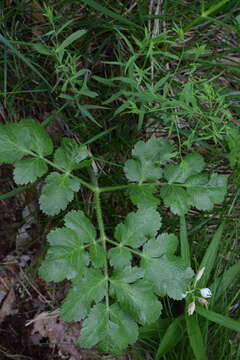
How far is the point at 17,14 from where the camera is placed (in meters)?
2.30

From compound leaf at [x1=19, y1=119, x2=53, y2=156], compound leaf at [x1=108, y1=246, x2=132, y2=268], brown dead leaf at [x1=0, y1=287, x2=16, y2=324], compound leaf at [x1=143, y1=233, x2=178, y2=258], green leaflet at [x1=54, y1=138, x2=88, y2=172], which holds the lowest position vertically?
brown dead leaf at [x1=0, y1=287, x2=16, y2=324]

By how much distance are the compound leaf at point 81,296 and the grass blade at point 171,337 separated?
0.61 meters

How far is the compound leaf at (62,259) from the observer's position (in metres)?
1.81

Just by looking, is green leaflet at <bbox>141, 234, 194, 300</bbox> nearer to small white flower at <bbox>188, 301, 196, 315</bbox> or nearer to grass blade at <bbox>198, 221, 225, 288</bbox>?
small white flower at <bbox>188, 301, 196, 315</bbox>

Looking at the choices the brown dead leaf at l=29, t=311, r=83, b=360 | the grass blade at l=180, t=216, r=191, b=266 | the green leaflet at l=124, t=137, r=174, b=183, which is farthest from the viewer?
the brown dead leaf at l=29, t=311, r=83, b=360

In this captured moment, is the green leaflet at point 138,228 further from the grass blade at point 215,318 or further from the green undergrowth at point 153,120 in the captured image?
the grass blade at point 215,318

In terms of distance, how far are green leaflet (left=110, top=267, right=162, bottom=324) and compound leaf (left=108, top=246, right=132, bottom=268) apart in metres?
0.03

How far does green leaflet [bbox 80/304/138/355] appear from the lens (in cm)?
183

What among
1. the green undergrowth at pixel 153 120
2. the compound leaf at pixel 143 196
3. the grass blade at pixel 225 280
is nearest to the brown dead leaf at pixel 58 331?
the green undergrowth at pixel 153 120

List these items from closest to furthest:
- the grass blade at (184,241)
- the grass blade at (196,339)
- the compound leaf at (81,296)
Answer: the compound leaf at (81,296) → the grass blade at (196,339) → the grass blade at (184,241)

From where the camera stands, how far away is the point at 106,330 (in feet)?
6.01

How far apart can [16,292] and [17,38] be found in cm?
148

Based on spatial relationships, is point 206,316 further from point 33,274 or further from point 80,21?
point 80,21

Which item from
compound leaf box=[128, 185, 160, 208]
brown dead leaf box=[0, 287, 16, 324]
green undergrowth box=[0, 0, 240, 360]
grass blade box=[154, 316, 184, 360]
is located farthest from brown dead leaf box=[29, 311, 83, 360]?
compound leaf box=[128, 185, 160, 208]
